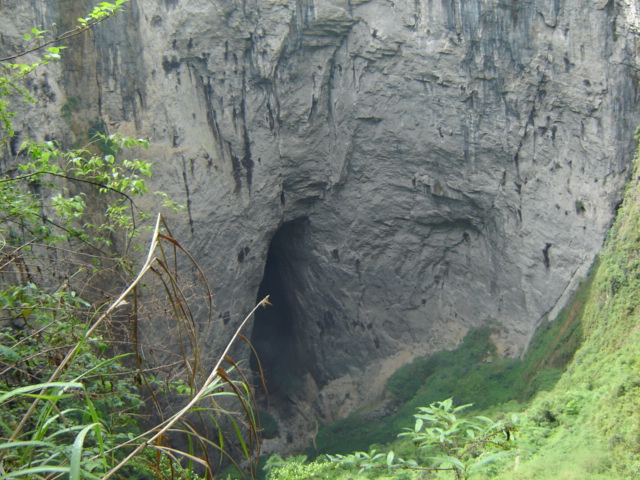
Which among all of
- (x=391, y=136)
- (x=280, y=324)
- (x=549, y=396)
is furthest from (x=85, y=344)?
(x=280, y=324)

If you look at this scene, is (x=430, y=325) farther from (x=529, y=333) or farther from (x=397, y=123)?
(x=397, y=123)

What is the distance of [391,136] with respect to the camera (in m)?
15.9

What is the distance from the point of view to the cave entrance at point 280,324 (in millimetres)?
18484

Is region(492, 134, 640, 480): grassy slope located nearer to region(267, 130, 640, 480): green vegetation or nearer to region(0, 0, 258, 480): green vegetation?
region(267, 130, 640, 480): green vegetation

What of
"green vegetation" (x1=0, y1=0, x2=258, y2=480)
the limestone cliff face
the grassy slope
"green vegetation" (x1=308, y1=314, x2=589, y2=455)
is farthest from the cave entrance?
the grassy slope

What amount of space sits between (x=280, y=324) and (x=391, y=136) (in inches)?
290

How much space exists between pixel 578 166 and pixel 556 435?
736cm

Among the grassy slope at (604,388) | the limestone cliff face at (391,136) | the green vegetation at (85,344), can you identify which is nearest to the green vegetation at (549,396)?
the grassy slope at (604,388)

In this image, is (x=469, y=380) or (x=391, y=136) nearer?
(x=469, y=380)

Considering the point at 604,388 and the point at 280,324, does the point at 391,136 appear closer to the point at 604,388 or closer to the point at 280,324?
the point at 280,324

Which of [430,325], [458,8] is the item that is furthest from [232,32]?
[430,325]

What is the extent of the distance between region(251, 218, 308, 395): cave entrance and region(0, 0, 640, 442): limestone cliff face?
901mm

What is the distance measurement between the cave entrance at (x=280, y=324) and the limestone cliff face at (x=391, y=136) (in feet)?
2.96

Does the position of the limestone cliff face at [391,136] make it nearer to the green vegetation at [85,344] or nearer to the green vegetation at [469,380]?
the green vegetation at [469,380]
